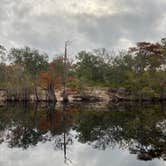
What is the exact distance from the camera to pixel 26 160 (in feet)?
63.9

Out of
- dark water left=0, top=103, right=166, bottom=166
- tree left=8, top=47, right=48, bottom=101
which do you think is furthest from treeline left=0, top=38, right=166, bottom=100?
dark water left=0, top=103, right=166, bottom=166

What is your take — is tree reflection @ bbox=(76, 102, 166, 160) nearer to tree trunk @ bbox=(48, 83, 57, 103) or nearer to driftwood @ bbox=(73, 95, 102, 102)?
tree trunk @ bbox=(48, 83, 57, 103)

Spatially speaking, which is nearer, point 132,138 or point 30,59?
point 132,138

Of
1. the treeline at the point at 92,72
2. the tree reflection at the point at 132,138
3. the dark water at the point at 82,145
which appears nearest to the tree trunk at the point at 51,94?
the treeline at the point at 92,72

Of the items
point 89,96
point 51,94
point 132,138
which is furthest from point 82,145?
point 89,96

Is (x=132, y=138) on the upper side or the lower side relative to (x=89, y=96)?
lower

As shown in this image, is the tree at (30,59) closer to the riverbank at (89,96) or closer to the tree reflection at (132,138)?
the riverbank at (89,96)

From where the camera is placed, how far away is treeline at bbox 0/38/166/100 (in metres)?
89.2

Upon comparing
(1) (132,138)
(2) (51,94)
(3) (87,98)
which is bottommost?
(1) (132,138)

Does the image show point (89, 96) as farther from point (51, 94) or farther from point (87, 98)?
point (51, 94)

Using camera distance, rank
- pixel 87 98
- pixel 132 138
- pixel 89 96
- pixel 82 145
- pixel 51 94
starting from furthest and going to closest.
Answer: pixel 89 96
pixel 87 98
pixel 51 94
pixel 132 138
pixel 82 145

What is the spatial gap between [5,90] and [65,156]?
71.2m

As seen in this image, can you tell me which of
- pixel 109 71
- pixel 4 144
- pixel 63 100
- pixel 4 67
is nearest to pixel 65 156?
pixel 4 144

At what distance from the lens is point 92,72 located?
11175 centimetres
